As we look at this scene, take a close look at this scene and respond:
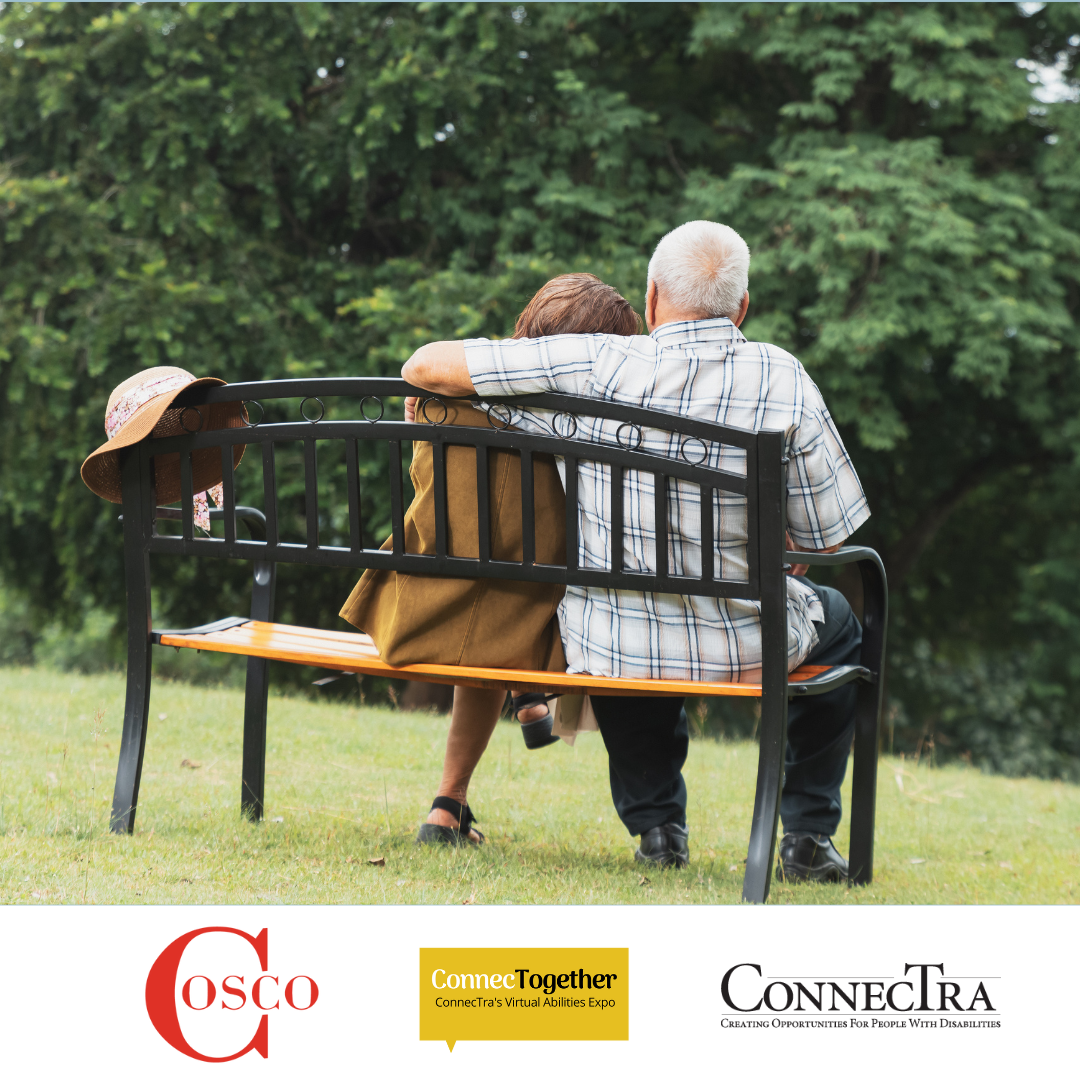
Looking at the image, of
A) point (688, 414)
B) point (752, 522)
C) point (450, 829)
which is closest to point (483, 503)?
point (688, 414)

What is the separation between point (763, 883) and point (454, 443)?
3.88ft

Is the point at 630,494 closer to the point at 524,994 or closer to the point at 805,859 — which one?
the point at 524,994

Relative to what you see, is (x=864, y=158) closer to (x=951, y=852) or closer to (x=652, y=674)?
(x=951, y=852)

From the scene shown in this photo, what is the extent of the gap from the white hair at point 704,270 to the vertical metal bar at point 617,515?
44cm

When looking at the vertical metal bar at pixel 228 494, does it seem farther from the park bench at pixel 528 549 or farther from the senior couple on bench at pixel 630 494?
the senior couple on bench at pixel 630 494

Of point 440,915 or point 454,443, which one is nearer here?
point 440,915

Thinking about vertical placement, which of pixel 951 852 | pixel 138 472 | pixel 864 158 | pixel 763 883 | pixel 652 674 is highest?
pixel 864 158

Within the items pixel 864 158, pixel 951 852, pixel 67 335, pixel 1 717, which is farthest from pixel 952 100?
pixel 1 717

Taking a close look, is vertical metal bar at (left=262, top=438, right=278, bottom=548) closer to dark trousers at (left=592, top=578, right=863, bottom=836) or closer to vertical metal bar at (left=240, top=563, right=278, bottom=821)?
vertical metal bar at (left=240, top=563, right=278, bottom=821)

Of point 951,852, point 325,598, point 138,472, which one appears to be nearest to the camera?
point 138,472

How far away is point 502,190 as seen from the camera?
928 centimetres

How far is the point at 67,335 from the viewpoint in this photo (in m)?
8.80

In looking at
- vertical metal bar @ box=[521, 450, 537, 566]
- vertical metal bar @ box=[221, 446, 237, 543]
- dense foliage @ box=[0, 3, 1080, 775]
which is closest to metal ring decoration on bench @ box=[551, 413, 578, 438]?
vertical metal bar @ box=[521, 450, 537, 566]

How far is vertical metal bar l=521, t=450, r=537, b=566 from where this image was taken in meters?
2.57
